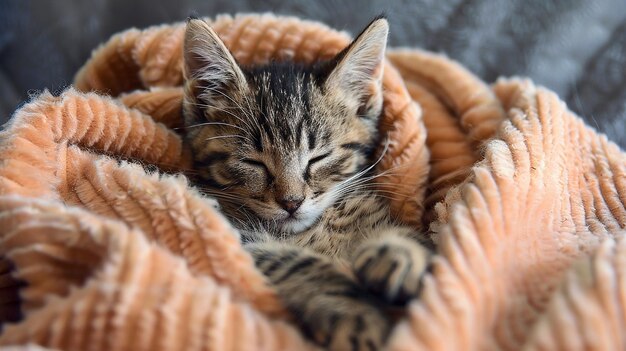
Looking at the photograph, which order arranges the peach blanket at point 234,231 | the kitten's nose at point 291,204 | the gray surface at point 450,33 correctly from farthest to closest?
the gray surface at point 450,33 → the kitten's nose at point 291,204 → the peach blanket at point 234,231

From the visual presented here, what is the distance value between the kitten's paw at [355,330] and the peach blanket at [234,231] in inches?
1.4

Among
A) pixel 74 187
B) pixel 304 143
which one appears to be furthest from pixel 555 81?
pixel 74 187

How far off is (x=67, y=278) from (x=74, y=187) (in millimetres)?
250

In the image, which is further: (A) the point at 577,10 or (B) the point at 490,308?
(A) the point at 577,10

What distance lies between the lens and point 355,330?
66 cm

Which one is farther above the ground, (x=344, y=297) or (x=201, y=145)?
(x=344, y=297)

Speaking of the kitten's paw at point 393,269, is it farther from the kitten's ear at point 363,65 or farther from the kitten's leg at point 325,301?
the kitten's ear at point 363,65

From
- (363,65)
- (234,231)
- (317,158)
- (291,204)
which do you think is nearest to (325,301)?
(234,231)

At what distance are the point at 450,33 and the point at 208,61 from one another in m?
0.76

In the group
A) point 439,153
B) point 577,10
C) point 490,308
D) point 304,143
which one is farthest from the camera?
point 577,10

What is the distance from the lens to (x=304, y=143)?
107 cm

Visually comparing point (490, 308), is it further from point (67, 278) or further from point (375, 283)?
point (67, 278)

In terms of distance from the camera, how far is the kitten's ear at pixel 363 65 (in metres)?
1.07

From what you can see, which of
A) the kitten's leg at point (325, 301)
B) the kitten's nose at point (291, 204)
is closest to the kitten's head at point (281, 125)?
the kitten's nose at point (291, 204)
